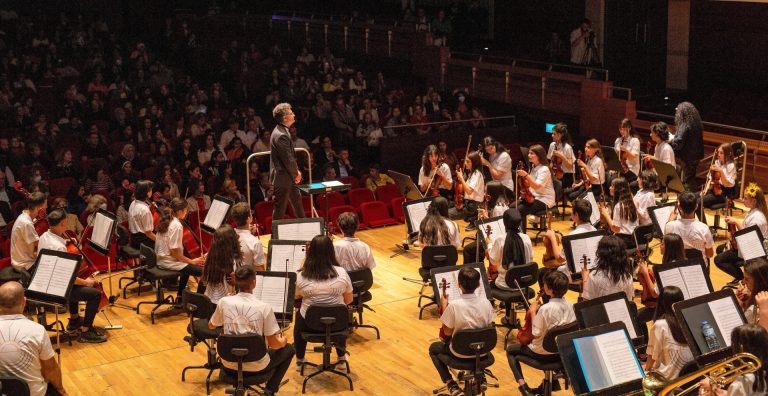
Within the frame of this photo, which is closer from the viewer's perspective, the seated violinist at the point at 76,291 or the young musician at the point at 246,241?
the seated violinist at the point at 76,291

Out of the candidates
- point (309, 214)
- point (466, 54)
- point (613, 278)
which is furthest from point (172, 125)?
point (613, 278)

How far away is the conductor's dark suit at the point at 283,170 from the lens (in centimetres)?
1041

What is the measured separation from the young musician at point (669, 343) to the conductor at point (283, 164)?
16.8 feet

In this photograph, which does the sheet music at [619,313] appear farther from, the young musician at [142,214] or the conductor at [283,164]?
the young musician at [142,214]

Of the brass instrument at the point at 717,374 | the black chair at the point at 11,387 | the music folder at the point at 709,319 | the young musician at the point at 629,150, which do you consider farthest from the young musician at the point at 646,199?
the black chair at the point at 11,387

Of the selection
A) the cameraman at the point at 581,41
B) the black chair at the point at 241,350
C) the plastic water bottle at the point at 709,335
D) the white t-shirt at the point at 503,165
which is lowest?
the black chair at the point at 241,350

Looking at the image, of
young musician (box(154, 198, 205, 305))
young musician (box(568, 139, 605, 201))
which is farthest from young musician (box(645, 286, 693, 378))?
young musician (box(568, 139, 605, 201))

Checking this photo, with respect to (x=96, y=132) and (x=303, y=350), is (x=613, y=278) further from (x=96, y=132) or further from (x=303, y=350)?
(x=96, y=132)

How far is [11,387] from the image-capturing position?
5695 mm

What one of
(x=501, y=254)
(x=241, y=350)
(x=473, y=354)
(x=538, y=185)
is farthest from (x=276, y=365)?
(x=538, y=185)

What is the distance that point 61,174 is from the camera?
12.9 metres

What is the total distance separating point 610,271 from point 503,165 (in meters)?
4.48

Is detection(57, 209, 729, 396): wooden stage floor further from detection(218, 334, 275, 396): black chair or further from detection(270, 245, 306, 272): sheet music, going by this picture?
detection(218, 334, 275, 396): black chair

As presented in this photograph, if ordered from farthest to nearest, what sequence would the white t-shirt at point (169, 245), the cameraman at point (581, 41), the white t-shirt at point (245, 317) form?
the cameraman at point (581, 41) → the white t-shirt at point (169, 245) → the white t-shirt at point (245, 317)
